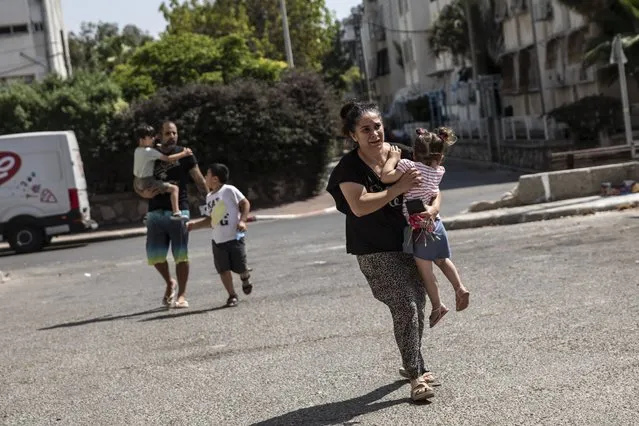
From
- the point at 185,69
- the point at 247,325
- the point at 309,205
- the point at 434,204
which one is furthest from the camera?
the point at 185,69

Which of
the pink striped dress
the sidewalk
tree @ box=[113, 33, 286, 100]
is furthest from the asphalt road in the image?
tree @ box=[113, 33, 286, 100]

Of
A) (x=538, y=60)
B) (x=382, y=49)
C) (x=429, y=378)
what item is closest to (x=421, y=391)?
(x=429, y=378)

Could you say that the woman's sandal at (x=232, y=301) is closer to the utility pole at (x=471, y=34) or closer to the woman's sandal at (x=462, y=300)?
the woman's sandal at (x=462, y=300)

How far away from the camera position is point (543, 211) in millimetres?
18719

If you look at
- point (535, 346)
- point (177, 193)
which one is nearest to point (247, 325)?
point (177, 193)

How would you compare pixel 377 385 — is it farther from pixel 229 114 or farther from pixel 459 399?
pixel 229 114

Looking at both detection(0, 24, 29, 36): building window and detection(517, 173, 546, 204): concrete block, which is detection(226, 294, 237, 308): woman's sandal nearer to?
detection(517, 173, 546, 204): concrete block

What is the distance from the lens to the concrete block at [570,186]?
66.7 feet

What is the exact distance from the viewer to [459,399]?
22.5 feet

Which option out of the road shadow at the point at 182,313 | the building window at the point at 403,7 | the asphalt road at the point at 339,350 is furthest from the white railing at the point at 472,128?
the road shadow at the point at 182,313

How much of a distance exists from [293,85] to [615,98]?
1005 cm

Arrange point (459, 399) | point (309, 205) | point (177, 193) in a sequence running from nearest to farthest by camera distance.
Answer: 1. point (459, 399)
2. point (177, 193)
3. point (309, 205)

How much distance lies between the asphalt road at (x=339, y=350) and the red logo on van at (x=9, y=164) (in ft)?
44.2

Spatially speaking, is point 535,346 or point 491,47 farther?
point 491,47
